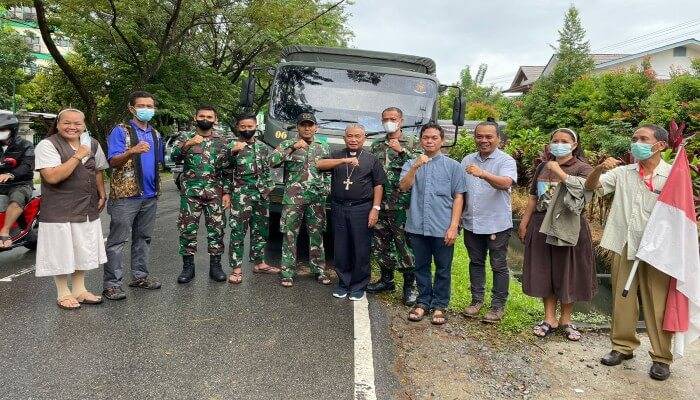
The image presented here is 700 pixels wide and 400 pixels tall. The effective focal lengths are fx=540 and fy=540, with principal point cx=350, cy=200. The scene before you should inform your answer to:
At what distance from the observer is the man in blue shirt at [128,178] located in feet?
15.5

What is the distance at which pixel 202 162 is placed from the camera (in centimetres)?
518

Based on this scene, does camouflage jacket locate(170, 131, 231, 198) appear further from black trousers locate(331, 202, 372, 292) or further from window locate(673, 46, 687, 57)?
window locate(673, 46, 687, 57)

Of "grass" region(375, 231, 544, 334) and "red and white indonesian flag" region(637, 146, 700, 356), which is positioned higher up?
"red and white indonesian flag" region(637, 146, 700, 356)

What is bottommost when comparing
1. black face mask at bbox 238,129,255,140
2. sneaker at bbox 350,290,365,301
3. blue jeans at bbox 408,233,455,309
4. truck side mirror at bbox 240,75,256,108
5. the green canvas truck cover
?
sneaker at bbox 350,290,365,301

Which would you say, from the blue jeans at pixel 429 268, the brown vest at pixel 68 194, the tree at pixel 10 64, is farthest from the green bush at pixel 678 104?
the tree at pixel 10 64

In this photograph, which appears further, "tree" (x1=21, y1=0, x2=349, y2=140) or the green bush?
"tree" (x1=21, y1=0, x2=349, y2=140)

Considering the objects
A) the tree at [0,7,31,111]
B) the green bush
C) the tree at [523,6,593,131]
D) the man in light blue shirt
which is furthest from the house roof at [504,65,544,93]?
the man in light blue shirt

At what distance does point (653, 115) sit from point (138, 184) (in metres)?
11.4

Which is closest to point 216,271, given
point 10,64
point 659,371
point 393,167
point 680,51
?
point 393,167

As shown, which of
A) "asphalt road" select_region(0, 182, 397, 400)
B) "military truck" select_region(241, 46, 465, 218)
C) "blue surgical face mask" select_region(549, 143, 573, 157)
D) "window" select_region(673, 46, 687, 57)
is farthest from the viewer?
"window" select_region(673, 46, 687, 57)

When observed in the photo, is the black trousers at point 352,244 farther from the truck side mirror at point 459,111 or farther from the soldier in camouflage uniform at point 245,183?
the truck side mirror at point 459,111

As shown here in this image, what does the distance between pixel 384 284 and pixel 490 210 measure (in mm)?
1453

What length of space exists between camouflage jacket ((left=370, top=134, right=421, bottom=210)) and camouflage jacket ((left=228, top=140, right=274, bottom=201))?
1166mm

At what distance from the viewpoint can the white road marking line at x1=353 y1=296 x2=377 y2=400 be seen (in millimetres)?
3316
